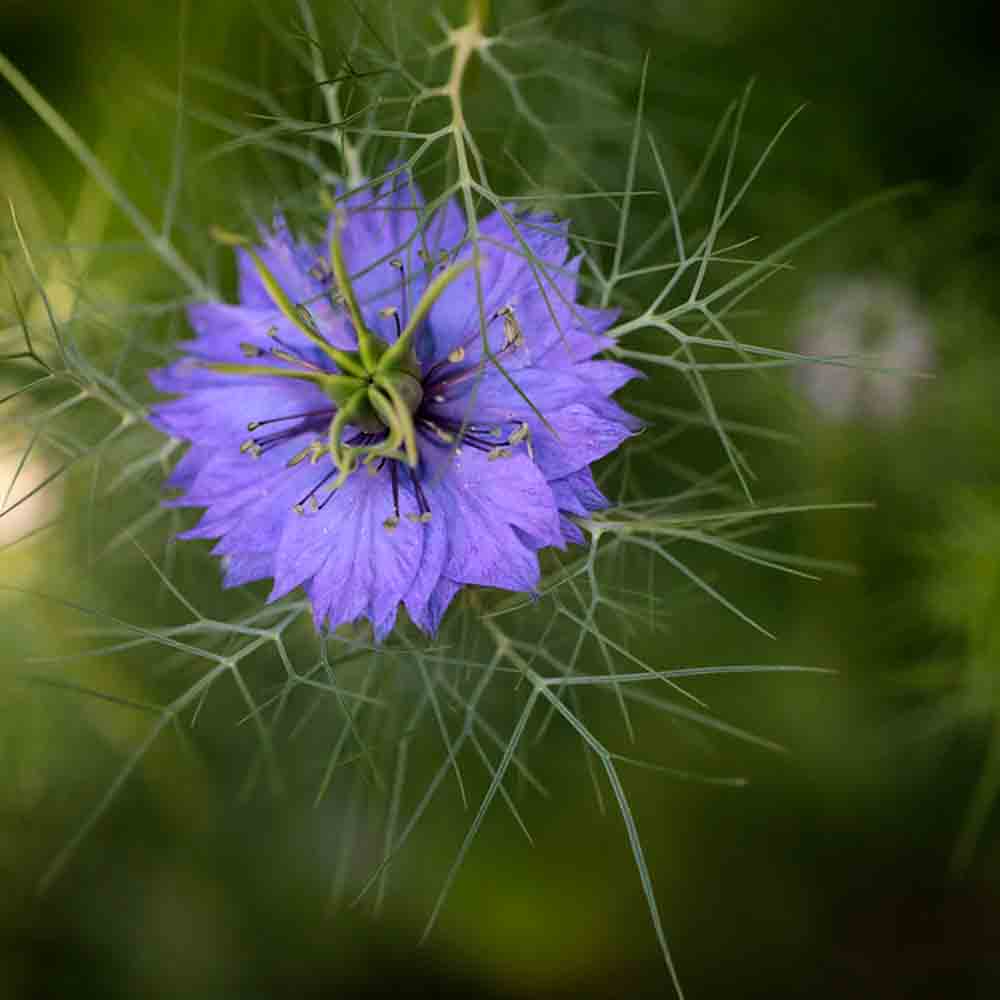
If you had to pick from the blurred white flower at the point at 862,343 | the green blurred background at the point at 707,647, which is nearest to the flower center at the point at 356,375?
the green blurred background at the point at 707,647

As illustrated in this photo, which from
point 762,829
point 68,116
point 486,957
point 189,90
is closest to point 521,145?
point 189,90

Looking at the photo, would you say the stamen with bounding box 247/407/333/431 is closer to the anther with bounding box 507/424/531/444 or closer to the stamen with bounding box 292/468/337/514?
the stamen with bounding box 292/468/337/514

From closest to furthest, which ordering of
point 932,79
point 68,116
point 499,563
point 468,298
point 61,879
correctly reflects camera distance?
1. point 499,563
2. point 468,298
3. point 932,79
4. point 68,116
5. point 61,879

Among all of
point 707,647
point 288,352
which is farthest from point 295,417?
point 707,647

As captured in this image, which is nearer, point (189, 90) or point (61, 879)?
point (189, 90)

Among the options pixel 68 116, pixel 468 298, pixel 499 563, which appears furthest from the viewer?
pixel 68 116

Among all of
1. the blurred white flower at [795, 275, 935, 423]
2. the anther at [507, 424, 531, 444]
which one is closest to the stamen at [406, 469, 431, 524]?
the anther at [507, 424, 531, 444]

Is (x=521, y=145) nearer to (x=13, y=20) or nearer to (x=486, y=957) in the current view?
(x=13, y=20)
